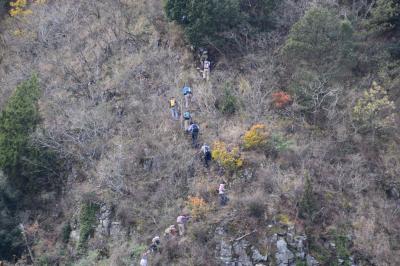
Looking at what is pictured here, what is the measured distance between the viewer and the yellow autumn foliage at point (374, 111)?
71.1 ft

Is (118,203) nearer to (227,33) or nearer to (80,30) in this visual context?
(227,33)

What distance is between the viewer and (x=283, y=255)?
19.0 m

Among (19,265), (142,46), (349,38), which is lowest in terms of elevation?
(19,265)

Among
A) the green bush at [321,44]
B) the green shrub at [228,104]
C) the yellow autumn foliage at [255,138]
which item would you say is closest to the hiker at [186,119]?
the green shrub at [228,104]

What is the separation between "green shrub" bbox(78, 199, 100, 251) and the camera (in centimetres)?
2150

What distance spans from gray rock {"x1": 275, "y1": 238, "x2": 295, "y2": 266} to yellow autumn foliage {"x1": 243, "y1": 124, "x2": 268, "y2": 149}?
403 centimetres

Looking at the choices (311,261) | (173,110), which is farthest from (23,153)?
(311,261)

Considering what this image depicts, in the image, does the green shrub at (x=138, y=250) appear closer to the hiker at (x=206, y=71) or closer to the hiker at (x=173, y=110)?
the hiker at (x=173, y=110)

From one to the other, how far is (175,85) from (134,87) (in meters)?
2.01

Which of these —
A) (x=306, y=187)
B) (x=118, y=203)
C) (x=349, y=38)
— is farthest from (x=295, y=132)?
(x=118, y=203)

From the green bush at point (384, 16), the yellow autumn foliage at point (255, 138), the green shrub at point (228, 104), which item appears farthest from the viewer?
the green bush at point (384, 16)

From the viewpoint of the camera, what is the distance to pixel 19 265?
829 inches

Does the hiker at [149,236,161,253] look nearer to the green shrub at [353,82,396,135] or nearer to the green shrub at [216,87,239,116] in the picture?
the green shrub at [216,87,239,116]

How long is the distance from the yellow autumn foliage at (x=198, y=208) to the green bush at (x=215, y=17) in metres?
8.92
